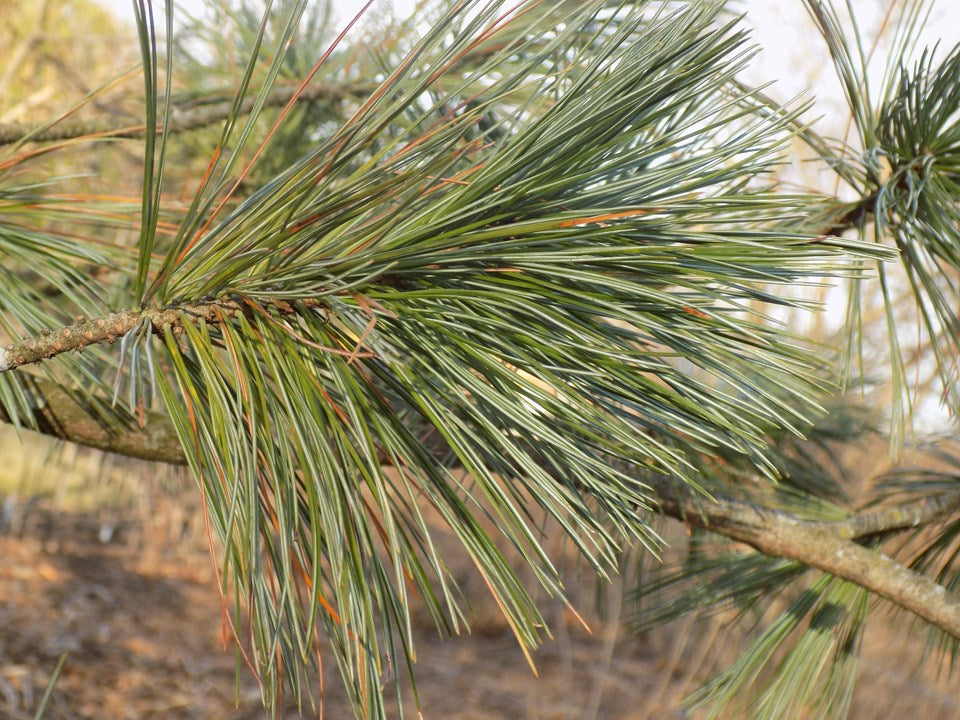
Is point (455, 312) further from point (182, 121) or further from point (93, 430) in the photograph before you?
point (182, 121)

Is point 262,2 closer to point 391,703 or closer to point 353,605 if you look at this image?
point 353,605

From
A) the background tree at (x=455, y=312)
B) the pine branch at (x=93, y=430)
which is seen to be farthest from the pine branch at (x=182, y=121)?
the background tree at (x=455, y=312)

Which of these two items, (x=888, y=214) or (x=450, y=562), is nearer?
(x=888, y=214)

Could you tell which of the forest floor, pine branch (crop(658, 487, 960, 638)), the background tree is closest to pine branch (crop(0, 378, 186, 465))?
the background tree

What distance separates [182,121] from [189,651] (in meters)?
2.53

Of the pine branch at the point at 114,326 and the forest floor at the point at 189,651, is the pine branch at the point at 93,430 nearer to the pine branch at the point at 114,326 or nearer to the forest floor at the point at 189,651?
the pine branch at the point at 114,326

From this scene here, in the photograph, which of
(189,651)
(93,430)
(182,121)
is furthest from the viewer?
(189,651)

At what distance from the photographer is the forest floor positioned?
271cm

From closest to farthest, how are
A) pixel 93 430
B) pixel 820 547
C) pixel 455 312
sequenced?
pixel 455 312, pixel 93 430, pixel 820 547

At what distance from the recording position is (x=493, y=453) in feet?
2.06

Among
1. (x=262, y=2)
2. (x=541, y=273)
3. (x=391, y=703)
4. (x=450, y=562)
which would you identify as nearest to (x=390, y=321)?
(x=541, y=273)

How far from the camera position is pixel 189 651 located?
3162 millimetres

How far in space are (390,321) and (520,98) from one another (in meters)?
0.66

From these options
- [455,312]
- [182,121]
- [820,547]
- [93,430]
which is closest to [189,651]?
[182,121]
